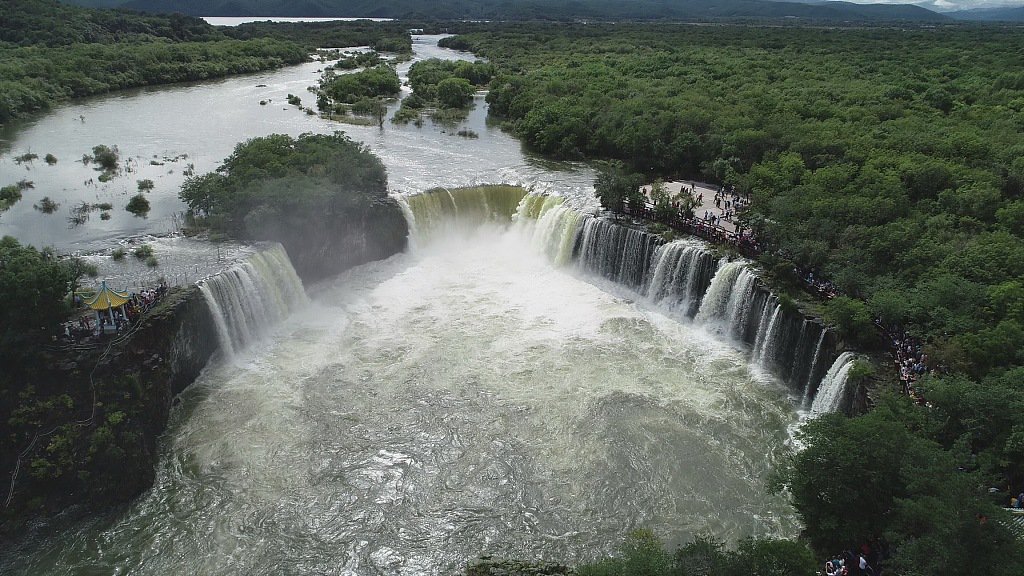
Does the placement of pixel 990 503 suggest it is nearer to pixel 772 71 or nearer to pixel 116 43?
pixel 772 71

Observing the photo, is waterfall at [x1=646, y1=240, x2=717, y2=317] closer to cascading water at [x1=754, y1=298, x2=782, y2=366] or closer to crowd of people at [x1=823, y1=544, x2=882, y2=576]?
cascading water at [x1=754, y1=298, x2=782, y2=366]

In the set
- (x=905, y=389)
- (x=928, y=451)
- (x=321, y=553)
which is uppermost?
(x=928, y=451)

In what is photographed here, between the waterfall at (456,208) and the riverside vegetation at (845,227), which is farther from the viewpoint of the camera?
the waterfall at (456,208)

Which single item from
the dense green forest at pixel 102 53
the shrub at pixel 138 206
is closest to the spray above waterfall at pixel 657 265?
the shrub at pixel 138 206

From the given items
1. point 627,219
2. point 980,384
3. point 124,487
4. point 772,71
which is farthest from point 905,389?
point 772,71

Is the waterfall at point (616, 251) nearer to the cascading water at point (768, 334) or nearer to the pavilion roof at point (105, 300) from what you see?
the cascading water at point (768, 334)

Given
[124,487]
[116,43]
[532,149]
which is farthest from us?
[116,43]

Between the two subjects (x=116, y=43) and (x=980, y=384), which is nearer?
(x=980, y=384)

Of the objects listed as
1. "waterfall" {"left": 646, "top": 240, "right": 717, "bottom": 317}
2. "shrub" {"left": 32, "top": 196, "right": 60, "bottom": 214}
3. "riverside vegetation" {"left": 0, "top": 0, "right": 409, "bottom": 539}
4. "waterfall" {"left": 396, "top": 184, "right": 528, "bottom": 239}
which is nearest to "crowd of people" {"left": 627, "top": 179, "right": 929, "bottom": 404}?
"waterfall" {"left": 646, "top": 240, "right": 717, "bottom": 317}
